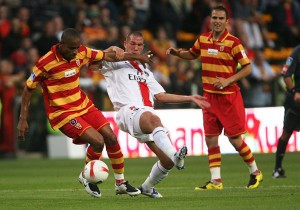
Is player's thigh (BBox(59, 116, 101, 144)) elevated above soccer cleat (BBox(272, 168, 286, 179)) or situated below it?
above

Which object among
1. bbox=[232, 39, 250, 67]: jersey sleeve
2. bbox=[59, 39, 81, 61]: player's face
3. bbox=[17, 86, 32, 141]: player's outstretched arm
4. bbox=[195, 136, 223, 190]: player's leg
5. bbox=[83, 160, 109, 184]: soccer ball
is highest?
bbox=[59, 39, 81, 61]: player's face

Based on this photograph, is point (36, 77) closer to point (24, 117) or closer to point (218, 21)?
point (24, 117)

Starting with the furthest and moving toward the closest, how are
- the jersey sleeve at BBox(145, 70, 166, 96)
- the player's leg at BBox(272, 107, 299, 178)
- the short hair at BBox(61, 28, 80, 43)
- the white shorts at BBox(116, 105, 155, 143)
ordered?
1. the player's leg at BBox(272, 107, 299, 178)
2. the jersey sleeve at BBox(145, 70, 166, 96)
3. the white shorts at BBox(116, 105, 155, 143)
4. the short hair at BBox(61, 28, 80, 43)

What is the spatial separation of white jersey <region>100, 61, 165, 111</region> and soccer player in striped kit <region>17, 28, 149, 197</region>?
0.27 m

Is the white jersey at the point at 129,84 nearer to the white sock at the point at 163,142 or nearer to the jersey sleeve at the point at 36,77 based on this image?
the white sock at the point at 163,142

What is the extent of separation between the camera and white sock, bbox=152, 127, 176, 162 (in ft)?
Answer: 36.3

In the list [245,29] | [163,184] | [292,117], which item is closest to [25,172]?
[163,184]

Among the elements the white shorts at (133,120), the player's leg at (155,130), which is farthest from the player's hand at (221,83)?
the player's leg at (155,130)

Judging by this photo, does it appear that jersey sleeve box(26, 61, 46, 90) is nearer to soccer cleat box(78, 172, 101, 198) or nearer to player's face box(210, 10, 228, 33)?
soccer cleat box(78, 172, 101, 198)

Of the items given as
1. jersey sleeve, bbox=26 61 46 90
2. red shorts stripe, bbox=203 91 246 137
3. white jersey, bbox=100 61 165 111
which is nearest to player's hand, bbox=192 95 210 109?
white jersey, bbox=100 61 165 111

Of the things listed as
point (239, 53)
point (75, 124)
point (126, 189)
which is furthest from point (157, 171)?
point (239, 53)

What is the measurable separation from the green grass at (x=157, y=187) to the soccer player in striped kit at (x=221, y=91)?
1.23ft

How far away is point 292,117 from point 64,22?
9.14 metres

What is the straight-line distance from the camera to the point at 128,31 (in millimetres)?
21562
